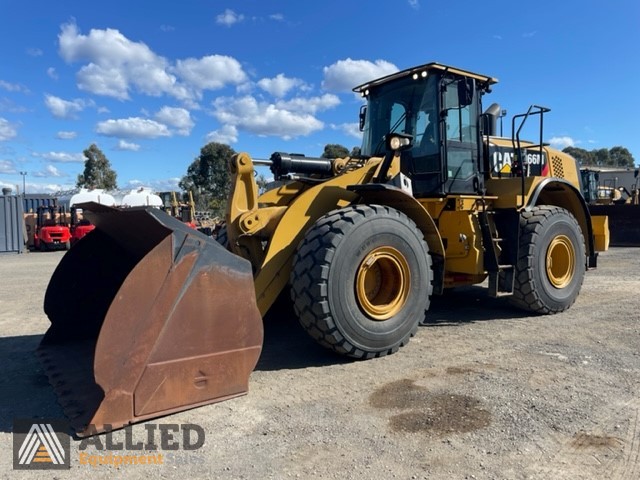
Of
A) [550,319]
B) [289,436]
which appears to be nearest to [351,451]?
[289,436]

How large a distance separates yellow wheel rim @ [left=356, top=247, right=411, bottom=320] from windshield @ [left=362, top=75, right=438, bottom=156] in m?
1.75

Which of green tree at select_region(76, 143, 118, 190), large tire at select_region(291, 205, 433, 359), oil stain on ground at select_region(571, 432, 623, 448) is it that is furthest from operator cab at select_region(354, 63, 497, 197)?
green tree at select_region(76, 143, 118, 190)

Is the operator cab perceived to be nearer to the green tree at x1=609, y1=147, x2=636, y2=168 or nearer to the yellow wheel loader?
the yellow wheel loader

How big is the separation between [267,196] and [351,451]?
2.99 meters

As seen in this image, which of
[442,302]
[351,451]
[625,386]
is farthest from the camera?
[442,302]

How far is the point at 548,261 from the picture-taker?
6039 millimetres

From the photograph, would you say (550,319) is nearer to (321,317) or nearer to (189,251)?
(321,317)

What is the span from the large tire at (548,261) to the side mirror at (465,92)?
1594 millimetres

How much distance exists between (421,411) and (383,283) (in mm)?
1557

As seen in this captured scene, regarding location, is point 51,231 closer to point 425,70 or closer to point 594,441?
point 425,70

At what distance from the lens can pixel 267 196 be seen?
206 inches

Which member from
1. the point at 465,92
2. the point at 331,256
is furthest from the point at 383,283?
the point at 465,92

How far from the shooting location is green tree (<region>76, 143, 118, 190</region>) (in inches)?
1945

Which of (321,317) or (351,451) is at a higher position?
(321,317)
